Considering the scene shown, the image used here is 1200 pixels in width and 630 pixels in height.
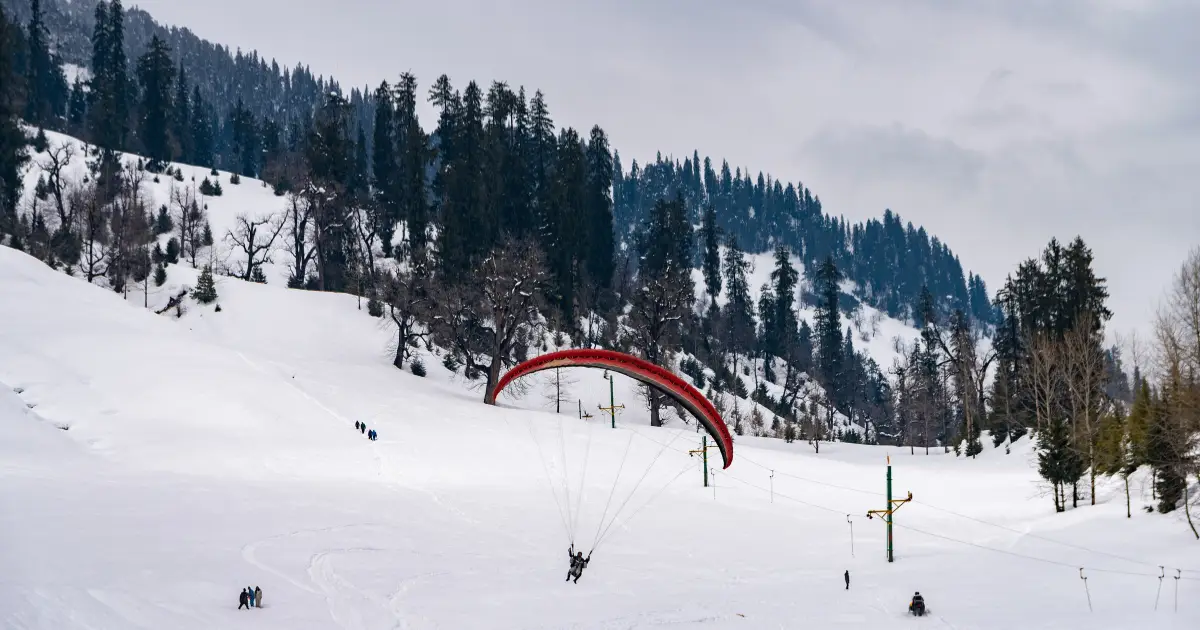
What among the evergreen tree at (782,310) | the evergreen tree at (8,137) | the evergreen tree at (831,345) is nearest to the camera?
the evergreen tree at (8,137)

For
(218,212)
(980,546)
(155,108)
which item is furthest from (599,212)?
(980,546)

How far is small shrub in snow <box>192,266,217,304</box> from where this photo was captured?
49031 millimetres

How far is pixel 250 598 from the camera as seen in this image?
1297cm

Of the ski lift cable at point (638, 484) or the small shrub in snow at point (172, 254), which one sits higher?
the small shrub in snow at point (172, 254)

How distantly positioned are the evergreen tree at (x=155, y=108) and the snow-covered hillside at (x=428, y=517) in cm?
5057

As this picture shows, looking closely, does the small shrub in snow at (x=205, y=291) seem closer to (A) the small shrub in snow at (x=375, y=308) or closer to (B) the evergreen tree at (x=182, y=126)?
(A) the small shrub in snow at (x=375, y=308)

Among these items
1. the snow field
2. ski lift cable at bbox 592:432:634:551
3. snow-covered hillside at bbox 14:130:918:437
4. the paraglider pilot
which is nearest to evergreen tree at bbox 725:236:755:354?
snow-covered hillside at bbox 14:130:918:437

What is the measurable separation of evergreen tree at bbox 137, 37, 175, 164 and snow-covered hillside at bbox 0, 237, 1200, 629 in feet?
166

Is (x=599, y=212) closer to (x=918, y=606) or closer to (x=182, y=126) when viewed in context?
(x=182, y=126)

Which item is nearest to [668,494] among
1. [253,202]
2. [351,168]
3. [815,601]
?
[815,601]

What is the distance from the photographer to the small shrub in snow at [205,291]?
49.0 metres

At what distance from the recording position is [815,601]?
18.0 metres

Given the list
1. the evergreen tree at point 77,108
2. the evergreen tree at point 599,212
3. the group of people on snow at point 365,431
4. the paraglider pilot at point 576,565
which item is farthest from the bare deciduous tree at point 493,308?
the evergreen tree at point 77,108

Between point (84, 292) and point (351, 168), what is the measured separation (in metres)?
36.6
